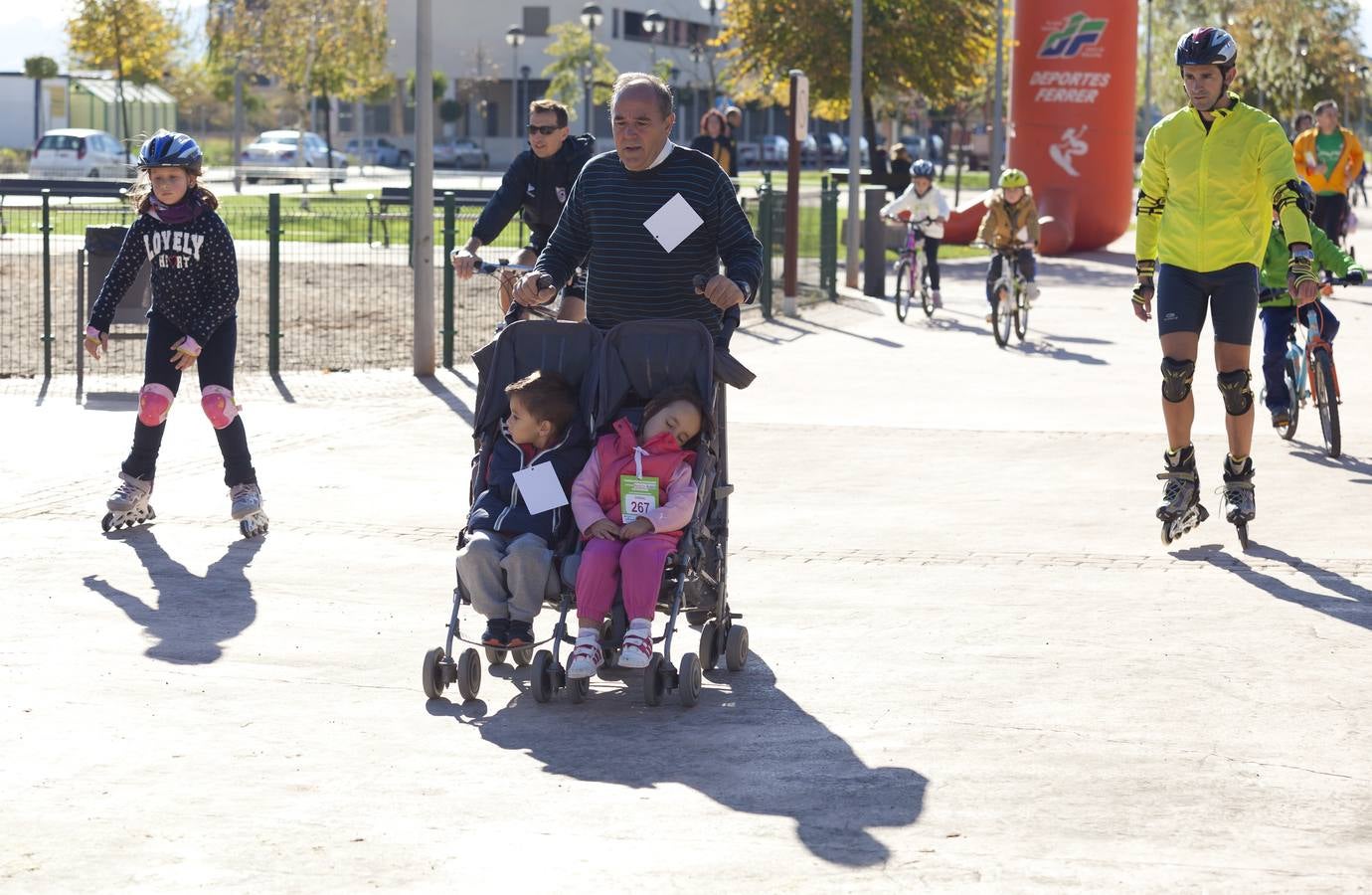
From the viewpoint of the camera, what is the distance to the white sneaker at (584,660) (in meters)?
5.86

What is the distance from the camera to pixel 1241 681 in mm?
6242

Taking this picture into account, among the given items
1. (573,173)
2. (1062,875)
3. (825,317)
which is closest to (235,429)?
(573,173)

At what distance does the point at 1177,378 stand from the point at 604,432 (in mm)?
3318

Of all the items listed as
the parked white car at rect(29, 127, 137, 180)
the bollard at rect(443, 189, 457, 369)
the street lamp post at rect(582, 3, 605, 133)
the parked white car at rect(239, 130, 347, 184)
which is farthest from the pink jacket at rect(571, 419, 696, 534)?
the street lamp post at rect(582, 3, 605, 133)

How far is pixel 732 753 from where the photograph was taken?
18.0ft

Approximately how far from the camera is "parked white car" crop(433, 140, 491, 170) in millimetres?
77250

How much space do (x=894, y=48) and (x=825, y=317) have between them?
12942 millimetres

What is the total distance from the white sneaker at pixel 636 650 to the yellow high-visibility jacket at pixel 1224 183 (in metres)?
3.63

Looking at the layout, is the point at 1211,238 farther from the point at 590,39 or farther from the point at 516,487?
the point at 590,39

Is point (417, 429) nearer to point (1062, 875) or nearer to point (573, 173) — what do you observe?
point (573, 173)

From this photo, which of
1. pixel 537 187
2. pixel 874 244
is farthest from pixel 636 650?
pixel 874 244

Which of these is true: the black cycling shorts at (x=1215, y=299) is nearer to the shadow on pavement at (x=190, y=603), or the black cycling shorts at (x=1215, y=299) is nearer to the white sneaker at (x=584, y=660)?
the white sneaker at (x=584, y=660)

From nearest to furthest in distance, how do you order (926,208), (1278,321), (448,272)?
1. (1278,321)
2. (448,272)
3. (926,208)

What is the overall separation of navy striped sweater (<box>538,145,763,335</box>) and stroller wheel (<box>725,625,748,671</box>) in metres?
1.00
